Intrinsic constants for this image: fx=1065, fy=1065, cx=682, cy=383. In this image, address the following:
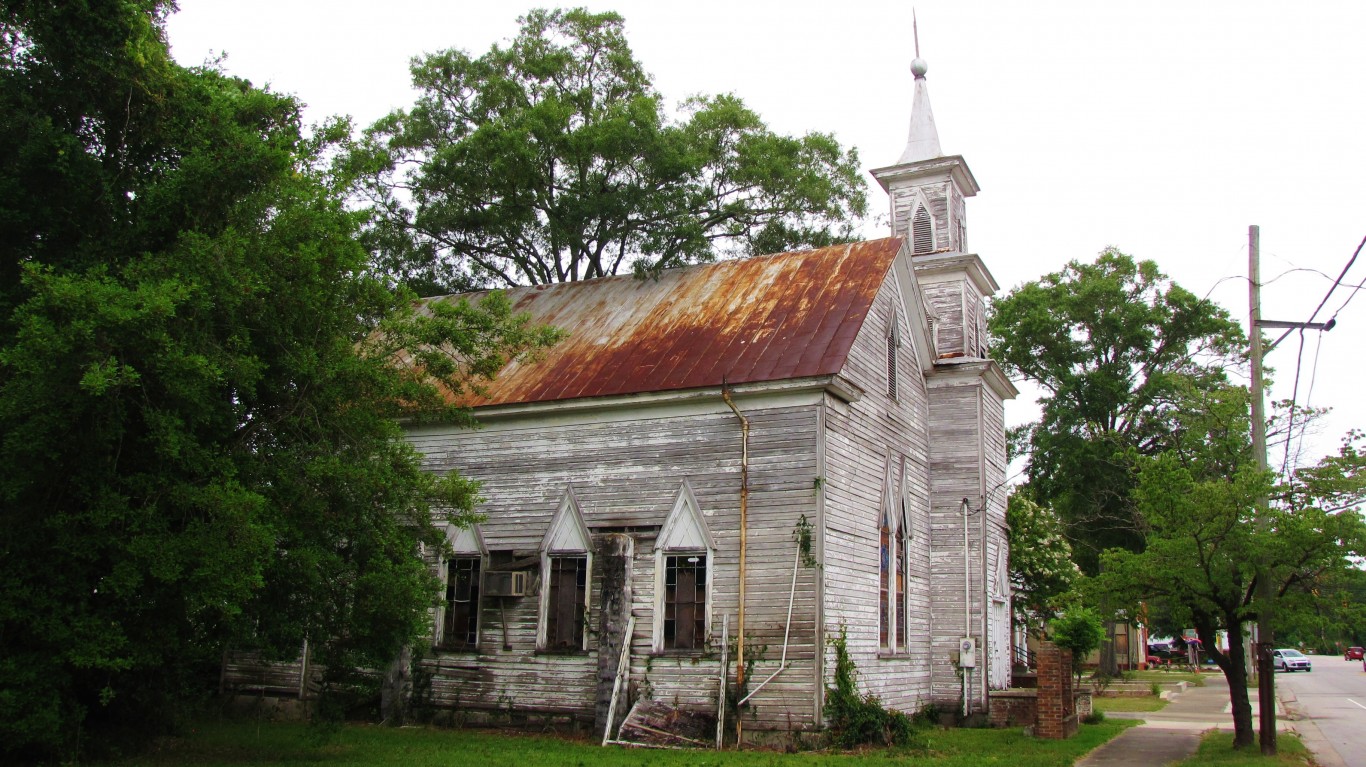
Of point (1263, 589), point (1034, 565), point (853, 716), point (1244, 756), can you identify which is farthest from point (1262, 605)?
point (1034, 565)

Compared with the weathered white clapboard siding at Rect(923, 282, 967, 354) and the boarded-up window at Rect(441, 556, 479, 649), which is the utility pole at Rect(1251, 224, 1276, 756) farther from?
the boarded-up window at Rect(441, 556, 479, 649)

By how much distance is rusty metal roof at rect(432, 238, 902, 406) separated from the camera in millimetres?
18244

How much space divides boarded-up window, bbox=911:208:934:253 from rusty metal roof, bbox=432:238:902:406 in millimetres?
3618

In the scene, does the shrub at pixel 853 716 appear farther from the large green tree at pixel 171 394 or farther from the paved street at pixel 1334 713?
the large green tree at pixel 171 394

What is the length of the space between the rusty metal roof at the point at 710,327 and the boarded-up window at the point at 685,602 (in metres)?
2.98

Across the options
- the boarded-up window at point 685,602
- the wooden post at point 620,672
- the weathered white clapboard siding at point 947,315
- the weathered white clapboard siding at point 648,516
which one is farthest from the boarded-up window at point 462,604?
the weathered white clapboard siding at point 947,315

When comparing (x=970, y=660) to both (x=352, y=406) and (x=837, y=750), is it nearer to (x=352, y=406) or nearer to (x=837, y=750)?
(x=837, y=750)

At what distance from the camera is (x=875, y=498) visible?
62.6ft

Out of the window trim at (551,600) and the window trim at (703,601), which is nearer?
the window trim at (703,601)

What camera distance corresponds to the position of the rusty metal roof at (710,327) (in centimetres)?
1824

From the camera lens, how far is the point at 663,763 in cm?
1400

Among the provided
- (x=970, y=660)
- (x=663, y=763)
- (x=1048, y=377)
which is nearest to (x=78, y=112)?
(x=663, y=763)

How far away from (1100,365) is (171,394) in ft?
→ 128

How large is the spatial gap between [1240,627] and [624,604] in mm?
9339
